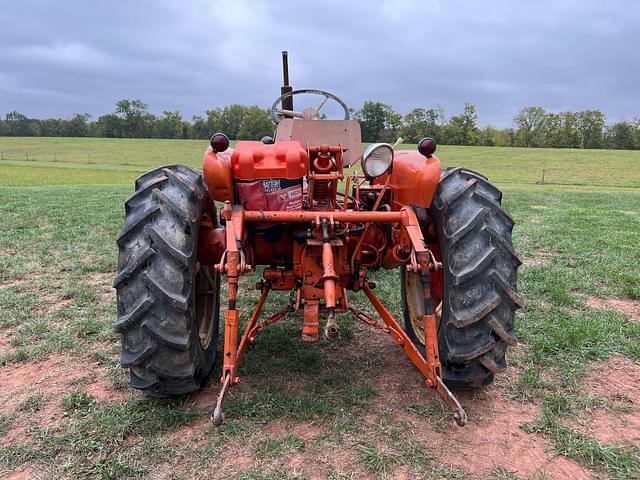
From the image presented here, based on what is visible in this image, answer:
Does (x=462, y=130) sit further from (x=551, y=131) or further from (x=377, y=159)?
(x=377, y=159)

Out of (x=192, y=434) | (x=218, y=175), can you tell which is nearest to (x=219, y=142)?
(x=218, y=175)

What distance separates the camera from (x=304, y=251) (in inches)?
118

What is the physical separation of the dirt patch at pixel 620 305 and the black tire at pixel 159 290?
364cm

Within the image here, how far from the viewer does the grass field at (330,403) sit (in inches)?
95.7

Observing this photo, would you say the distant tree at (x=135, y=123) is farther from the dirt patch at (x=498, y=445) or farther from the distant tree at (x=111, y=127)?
the dirt patch at (x=498, y=445)

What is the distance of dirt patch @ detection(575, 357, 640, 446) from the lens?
107 inches

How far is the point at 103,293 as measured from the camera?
499 cm

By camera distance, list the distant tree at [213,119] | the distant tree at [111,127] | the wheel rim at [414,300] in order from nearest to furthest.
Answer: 1. the wheel rim at [414,300]
2. the distant tree at [213,119]
3. the distant tree at [111,127]

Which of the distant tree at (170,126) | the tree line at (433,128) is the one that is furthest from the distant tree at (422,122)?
the distant tree at (170,126)

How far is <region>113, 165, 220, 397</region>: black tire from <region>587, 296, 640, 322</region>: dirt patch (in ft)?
11.9

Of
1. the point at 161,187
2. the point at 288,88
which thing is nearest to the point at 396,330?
the point at 161,187

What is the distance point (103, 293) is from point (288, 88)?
2.68 m

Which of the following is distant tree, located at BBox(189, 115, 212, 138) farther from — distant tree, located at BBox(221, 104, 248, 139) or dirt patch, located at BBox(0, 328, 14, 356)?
dirt patch, located at BBox(0, 328, 14, 356)

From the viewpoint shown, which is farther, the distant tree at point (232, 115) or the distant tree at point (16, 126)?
the distant tree at point (16, 126)
